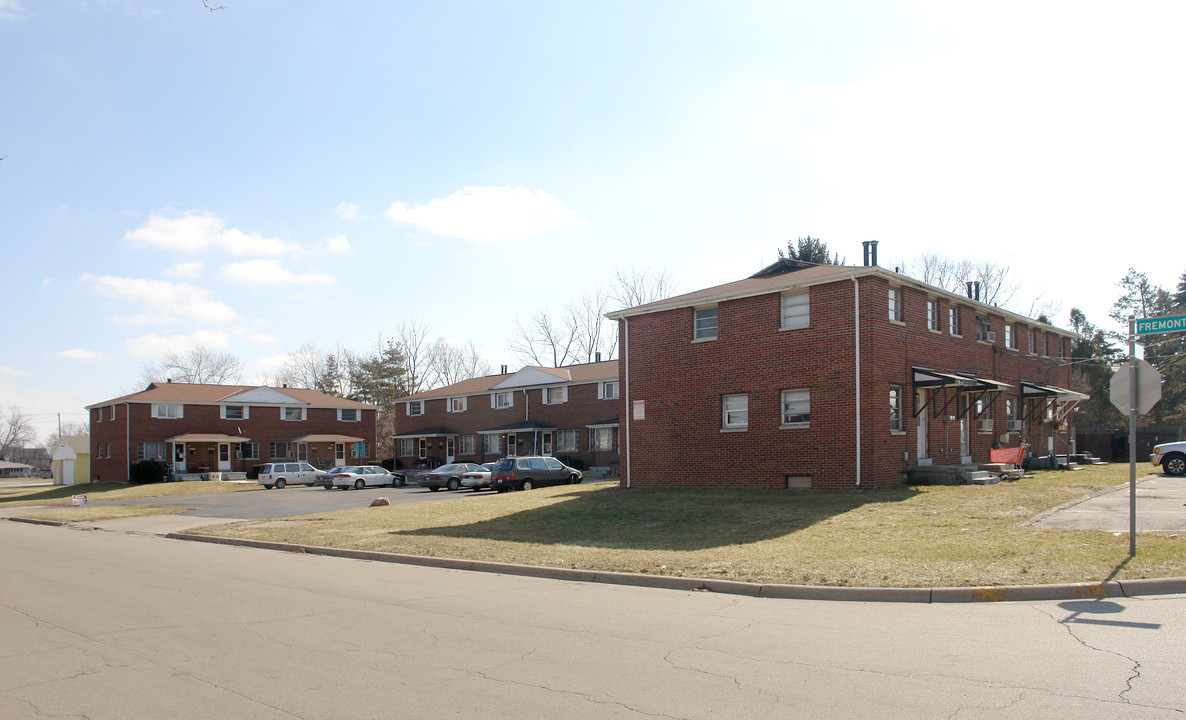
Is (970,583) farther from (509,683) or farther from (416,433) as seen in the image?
(416,433)

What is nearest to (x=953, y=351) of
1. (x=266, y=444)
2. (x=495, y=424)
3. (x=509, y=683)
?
(x=509, y=683)

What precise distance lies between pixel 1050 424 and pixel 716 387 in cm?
1571

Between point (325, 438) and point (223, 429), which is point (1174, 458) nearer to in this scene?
point (325, 438)

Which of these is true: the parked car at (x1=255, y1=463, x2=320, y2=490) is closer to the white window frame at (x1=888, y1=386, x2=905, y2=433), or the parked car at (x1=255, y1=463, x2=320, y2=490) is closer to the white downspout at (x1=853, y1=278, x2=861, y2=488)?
the white downspout at (x1=853, y1=278, x2=861, y2=488)

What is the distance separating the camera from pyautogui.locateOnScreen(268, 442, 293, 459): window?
60.0 m

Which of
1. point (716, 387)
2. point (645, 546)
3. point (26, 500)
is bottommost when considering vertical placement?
point (26, 500)

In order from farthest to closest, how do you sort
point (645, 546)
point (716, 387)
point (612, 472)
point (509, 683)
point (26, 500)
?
1. point (26, 500)
2. point (612, 472)
3. point (716, 387)
4. point (645, 546)
5. point (509, 683)

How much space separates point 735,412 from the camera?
80.9 ft

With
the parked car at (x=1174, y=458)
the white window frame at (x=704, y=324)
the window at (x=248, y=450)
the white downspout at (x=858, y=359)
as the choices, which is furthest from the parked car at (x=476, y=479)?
the window at (x=248, y=450)

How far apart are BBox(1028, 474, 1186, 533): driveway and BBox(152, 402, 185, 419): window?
54.2 metres

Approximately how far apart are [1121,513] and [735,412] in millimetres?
10664

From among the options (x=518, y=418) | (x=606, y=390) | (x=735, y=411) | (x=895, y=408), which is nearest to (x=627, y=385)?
(x=735, y=411)

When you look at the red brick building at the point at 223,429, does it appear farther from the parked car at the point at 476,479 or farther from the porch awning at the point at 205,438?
the parked car at the point at 476,479

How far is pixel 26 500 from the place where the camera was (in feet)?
156
